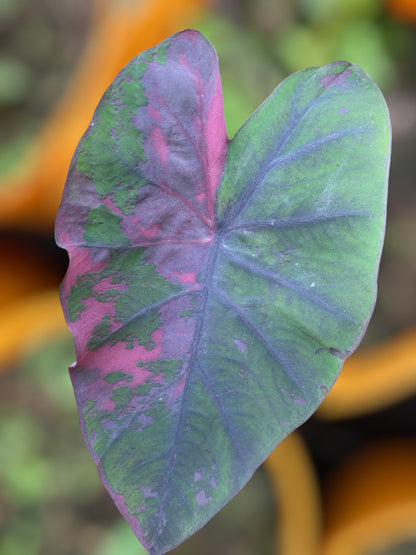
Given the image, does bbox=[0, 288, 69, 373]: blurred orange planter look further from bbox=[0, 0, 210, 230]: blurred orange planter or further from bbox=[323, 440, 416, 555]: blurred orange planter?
bbox=[323, 440, 416, 555]: blurred orange planter

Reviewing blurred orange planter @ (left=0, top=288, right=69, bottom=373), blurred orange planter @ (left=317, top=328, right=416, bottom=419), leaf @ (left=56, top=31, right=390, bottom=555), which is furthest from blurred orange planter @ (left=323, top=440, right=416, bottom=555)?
leaf @ (left=56, top=31, right=390, bottom=555)

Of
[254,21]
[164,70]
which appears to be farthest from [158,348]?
[254,21]

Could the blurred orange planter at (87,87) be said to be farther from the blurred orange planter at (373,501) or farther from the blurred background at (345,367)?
the blurred orange planter at (373,501)

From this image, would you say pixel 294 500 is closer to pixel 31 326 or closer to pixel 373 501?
pixel 373 501

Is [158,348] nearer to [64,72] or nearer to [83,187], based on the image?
[83,187]

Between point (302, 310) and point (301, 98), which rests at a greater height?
point (301, 98)

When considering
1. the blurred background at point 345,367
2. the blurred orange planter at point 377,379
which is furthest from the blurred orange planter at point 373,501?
the blurred orange planter at point 377,379

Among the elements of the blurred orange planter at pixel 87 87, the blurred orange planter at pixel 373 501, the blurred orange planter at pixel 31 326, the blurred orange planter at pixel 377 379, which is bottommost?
the blurred orange planter at pixel 373 501
